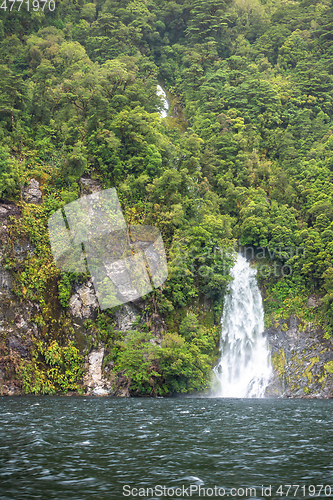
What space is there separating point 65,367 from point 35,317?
12.8 ft

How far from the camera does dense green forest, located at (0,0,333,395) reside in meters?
33.9

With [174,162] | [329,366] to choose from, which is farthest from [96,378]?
[174,162]

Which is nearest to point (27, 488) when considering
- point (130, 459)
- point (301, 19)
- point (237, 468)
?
point (130, 459)

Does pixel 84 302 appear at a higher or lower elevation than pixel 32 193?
lower

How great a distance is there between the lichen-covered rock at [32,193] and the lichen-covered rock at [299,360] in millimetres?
21106

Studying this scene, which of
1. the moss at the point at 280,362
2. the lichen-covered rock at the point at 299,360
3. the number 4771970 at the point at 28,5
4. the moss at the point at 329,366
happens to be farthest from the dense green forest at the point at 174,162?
the moss at the point at 329,366

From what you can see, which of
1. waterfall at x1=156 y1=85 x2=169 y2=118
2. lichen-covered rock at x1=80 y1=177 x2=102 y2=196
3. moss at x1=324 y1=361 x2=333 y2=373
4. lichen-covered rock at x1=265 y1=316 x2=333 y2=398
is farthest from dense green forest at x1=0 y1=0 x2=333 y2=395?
moss at x1=324 y1=361 x2=333 y2=373

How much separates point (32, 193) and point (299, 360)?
80.5 ft

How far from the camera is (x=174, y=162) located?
1741 inches

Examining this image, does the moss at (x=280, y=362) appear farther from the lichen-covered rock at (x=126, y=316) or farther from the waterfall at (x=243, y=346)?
the lichen-covered rock at (x=126, y=316)

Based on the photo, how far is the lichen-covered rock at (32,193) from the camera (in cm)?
3825

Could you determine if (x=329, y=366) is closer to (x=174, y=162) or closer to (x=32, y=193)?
(x=174, y=162)

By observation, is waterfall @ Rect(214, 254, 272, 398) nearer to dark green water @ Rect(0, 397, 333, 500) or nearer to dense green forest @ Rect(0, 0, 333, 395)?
dense green forest @ Rect(0, 0, 333, 395)

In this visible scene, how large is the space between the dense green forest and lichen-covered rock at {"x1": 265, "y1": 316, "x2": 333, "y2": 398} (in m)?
1.28
